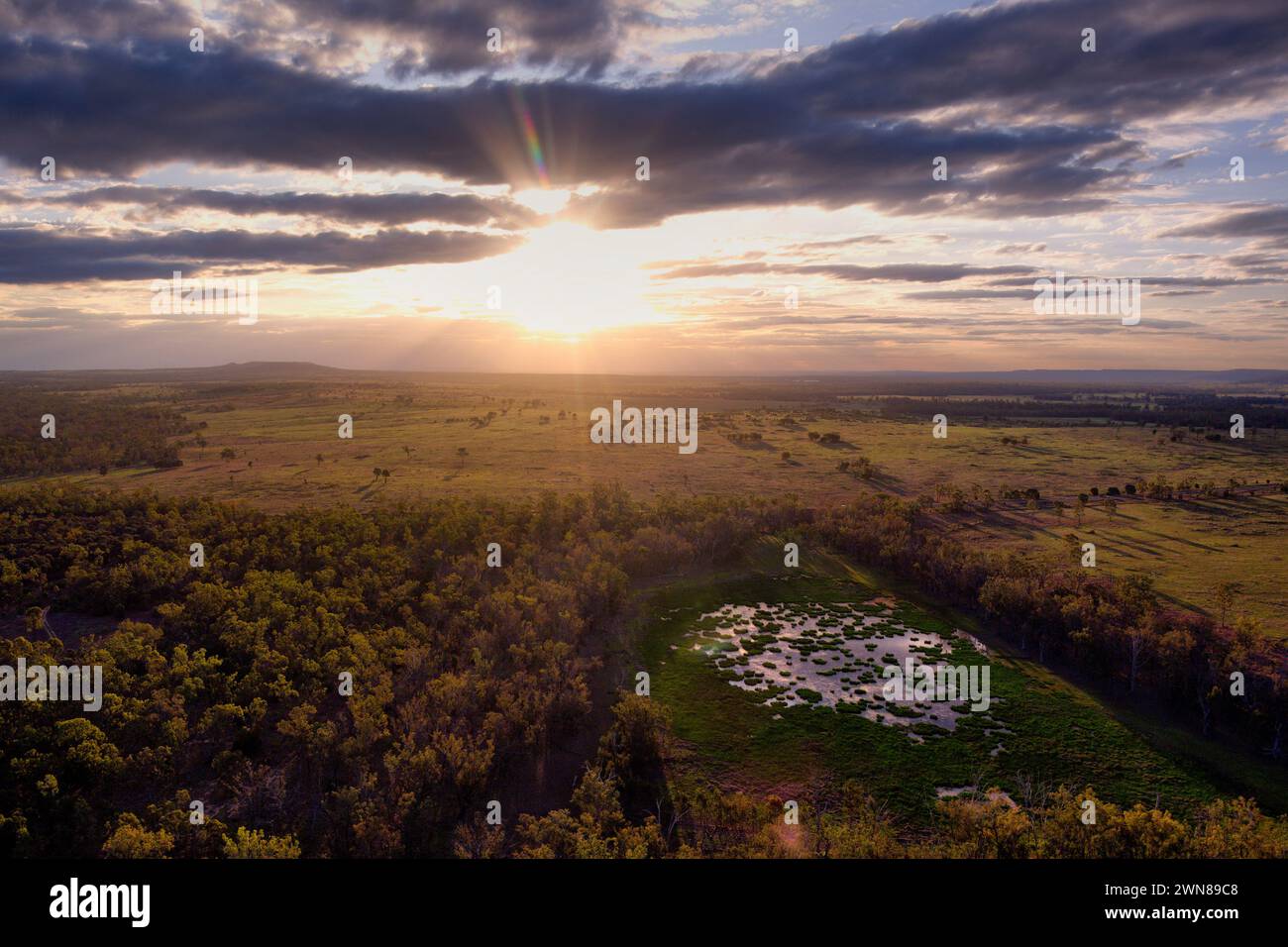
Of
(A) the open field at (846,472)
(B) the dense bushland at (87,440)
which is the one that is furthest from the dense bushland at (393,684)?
(B) the dense bushland at (87,440)

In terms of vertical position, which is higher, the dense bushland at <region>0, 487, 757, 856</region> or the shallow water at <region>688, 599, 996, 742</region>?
the dense bushland at <region>0, 487, 757, 856</region>

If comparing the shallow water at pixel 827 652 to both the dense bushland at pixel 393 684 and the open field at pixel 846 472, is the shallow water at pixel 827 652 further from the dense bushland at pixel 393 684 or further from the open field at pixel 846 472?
the open field at pixel 846 472

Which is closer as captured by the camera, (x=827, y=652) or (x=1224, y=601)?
(x=1224, y=601)

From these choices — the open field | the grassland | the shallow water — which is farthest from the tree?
the shallow water

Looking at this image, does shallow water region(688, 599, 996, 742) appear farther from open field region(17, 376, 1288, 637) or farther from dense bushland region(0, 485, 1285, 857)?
open field region(17, 376, 1288, 637)

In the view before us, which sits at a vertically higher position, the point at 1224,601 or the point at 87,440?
the point at 87,440

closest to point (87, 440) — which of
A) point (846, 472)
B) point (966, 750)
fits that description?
point (846, 472)

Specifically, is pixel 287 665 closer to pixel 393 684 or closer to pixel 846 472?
pixel 393 684

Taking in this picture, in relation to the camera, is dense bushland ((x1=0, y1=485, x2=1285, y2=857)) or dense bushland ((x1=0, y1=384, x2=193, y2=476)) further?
dense bushland ((x1=0, y1=384, x2=193, y2=476))

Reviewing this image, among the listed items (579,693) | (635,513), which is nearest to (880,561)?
(635,513)

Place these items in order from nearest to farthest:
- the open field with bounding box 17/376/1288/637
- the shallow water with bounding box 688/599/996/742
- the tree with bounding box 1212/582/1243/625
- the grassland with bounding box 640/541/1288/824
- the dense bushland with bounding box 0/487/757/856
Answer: the dense bushland with bounding box 0/487/757/856 → the grassland with bounding box 640/541/1288/824 → the shallow water with bounding box 688/599/996/742 → the tree with bounding box 1212/582/1243/625 → the open field with bounding box 17/376/1288/637

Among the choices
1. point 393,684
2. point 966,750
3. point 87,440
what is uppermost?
point 87,440
